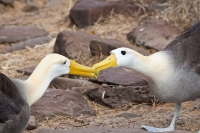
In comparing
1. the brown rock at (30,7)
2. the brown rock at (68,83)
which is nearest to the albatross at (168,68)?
the brown rock at (68,83)

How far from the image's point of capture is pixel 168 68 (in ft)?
17.9

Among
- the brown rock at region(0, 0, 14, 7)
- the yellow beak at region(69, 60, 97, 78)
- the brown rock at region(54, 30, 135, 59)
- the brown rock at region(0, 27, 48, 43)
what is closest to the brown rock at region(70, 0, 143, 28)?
the brown rock at region(0, 27, 48, 43)

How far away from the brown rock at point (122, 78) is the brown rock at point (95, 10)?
119 inches

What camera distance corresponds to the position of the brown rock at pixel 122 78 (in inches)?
285

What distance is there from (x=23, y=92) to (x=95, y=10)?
5643 millimetres

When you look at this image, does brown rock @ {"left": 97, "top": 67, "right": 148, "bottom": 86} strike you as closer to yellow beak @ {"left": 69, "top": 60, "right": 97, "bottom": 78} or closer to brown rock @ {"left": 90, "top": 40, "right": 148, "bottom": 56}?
brown rock @ {"left": 90, "top": 40, "right": 148, "bottom": 56}

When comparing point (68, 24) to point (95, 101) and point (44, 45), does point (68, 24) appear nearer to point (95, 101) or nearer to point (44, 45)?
point (44, 45)

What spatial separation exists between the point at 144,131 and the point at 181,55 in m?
0.84

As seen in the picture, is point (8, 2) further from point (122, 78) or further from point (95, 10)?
point (122, 78)

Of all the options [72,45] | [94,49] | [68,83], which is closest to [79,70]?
[68,83]

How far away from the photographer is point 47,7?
13.1m

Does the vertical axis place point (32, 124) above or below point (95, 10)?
below

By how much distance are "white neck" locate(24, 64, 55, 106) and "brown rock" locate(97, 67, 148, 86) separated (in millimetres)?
2247

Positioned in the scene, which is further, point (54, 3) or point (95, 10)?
point (54, 3)
